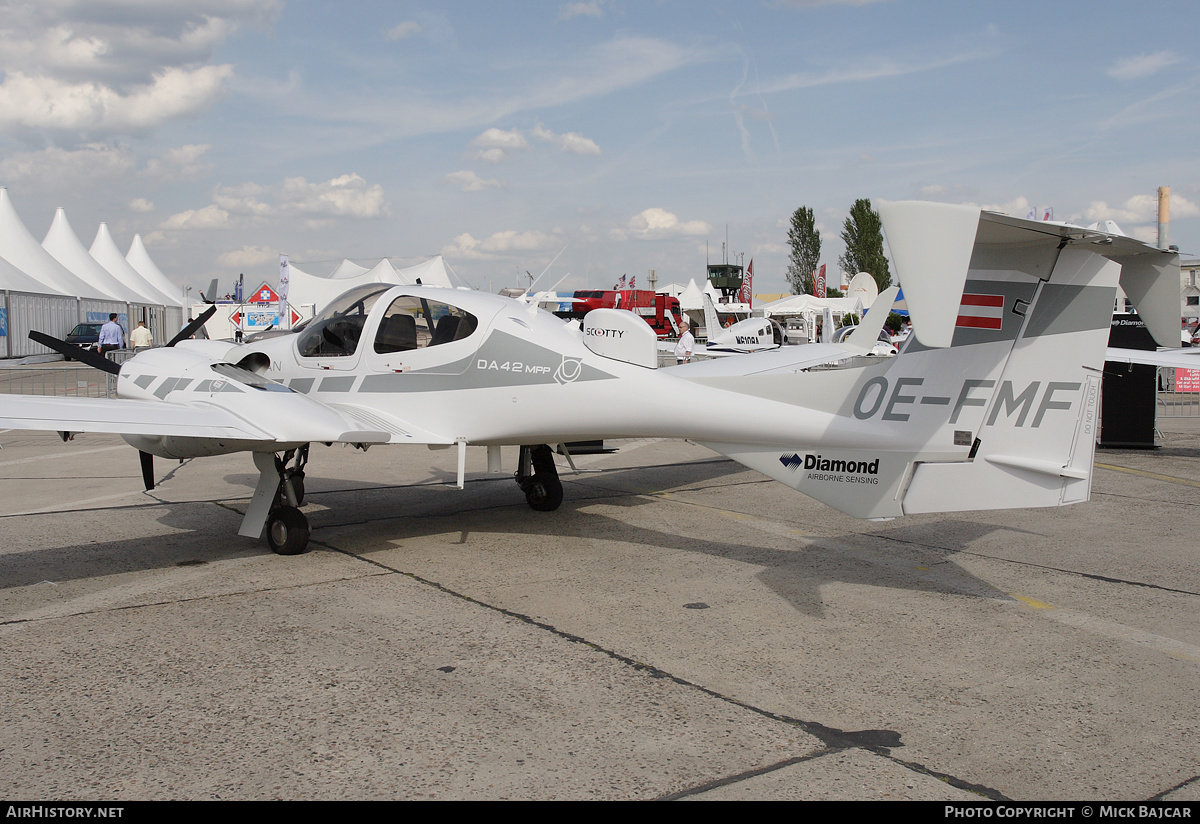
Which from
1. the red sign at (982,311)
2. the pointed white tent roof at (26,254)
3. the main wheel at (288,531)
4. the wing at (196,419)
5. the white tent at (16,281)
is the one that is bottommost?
the main wheel at (288,531)

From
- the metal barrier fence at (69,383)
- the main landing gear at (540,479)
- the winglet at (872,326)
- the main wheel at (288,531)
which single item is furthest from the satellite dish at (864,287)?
the main wheel at (288,531)

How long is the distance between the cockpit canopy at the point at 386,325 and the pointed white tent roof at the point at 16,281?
3183 centimetres

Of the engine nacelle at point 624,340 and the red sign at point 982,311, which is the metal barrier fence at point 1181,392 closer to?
the engine nacelle at point 624,340

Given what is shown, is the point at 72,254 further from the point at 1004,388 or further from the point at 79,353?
the point at 1004,388

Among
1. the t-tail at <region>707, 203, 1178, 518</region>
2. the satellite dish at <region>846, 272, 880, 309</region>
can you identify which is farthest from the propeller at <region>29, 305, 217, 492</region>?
the satellite dish at <region>846, 272, 880, 309</region>

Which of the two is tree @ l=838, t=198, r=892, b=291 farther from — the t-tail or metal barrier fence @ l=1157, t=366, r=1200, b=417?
the t-tail

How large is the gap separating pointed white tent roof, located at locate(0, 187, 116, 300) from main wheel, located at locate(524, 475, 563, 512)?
36145mm

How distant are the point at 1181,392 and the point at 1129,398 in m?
4.80

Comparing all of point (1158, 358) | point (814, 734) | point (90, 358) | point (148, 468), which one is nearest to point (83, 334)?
point (90, 358)

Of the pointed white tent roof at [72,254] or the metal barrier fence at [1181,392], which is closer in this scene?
the metal barrier fence at [1181,392]

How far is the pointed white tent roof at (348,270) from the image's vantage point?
35.9 meters

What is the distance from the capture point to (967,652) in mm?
5004

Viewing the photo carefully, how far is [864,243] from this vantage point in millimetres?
71625
